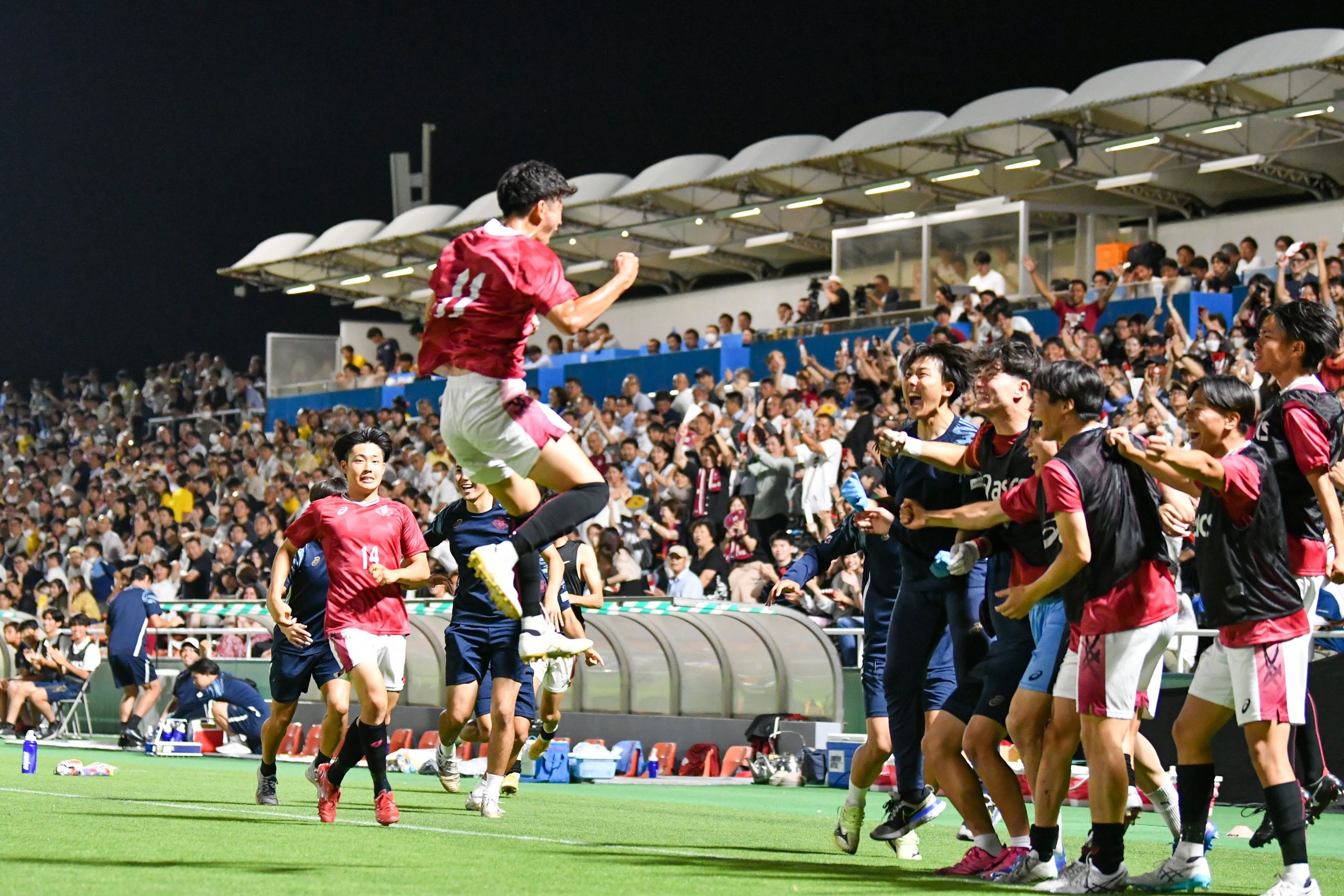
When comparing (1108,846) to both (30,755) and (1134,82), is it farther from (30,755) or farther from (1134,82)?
(1134,82)

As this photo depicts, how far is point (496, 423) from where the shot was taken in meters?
6.71

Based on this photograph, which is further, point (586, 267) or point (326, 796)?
point (586, 267)

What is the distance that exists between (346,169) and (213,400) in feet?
23.3

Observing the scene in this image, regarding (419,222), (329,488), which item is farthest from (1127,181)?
(329,488)

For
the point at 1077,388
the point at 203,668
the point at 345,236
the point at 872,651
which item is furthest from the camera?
the point at 345,236

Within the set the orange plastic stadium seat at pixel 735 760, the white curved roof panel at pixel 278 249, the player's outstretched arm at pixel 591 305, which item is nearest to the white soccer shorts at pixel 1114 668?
the player's outstretched arm at pixel 591 305

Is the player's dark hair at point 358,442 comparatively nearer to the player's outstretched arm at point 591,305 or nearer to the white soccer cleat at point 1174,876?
the player's outstretched arm at point 591,305

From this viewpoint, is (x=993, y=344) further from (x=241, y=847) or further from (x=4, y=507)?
(x=4, y=507)

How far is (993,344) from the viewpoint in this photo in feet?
23.7

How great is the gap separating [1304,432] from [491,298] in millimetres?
3267

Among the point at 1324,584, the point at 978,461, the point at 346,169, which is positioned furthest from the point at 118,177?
the point at 978,461

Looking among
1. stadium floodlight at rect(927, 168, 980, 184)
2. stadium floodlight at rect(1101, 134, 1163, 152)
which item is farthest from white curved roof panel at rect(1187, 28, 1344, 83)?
stadium floodlight at rect(927, 168, 980, 184)

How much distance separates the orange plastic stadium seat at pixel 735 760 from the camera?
14852mm

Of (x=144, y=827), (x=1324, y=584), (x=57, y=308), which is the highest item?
(x=57, y=308)
